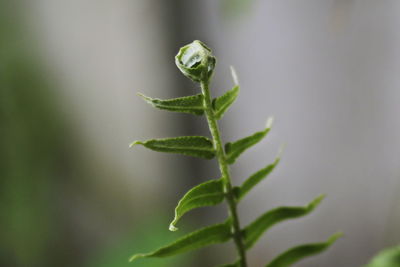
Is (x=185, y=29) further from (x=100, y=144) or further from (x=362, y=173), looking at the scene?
(x=362, y=173)

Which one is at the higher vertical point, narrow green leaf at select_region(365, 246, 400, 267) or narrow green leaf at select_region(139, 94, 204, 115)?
narrow green leaf at select_region(139, 94, 204, 115)

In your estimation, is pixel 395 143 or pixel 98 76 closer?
pixel 395 143

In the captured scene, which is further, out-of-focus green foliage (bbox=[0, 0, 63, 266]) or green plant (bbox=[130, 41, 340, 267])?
out-of-focus green foliage (bbox=[0, 0, 63, 266])

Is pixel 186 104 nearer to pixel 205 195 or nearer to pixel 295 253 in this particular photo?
pixel 205 195

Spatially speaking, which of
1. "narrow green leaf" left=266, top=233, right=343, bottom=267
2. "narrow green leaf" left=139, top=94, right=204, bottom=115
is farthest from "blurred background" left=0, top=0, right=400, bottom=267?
"narrow green leaf" left=139, top=94, right=204, bottom=115

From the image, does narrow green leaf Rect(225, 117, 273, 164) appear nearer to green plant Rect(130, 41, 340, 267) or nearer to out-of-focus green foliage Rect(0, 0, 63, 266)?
green plant Rect(130, 41, 340, 267)

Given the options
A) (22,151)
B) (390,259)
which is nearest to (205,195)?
(390,259)

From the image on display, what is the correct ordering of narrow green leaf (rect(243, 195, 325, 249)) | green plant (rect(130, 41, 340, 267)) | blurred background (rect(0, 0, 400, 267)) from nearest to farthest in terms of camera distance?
green plant (rect(130, 41, 340, 267))
narrow green leaf (rect(243, 195, 325, 249))
blurred background (rect(0, 0, 400, 267))

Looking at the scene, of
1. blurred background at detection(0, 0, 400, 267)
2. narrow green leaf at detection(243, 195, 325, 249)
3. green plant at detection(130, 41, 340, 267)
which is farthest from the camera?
blurred background at detection(0, 0, 400, 267)

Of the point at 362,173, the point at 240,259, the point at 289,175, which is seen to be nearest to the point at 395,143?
the point at 362,173
